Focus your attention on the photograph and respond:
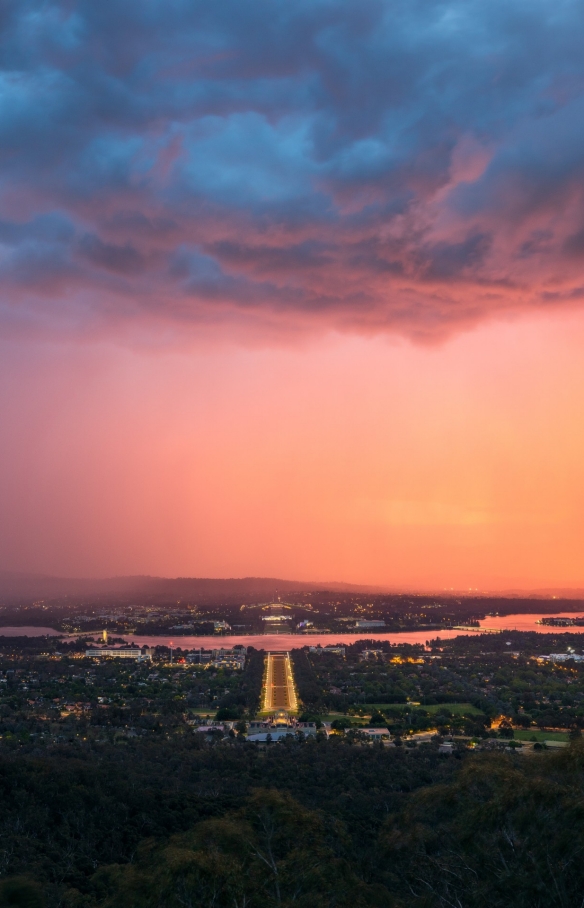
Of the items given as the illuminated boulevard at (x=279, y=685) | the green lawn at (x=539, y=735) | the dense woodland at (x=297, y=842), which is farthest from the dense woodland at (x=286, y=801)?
the illuminated boulevard at (x=279, y=685)

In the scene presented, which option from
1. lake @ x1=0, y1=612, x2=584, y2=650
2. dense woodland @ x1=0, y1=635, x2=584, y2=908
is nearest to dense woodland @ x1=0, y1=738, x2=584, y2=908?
dense woodland @ x1=0, y1=635, x2=584, y2=908

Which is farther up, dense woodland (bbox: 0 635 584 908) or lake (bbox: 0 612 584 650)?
dense woodland (bbox: 0 635 584 908)

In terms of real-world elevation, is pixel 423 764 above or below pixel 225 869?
below

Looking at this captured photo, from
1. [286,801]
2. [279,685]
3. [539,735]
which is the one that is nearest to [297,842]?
[286,801]

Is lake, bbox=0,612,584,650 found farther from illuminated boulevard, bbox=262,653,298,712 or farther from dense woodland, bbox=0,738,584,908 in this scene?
dense woodland, bbox=0,738,584,908

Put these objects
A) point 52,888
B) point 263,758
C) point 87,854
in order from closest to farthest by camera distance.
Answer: point 52,888 → point 87,854 → point 263,758

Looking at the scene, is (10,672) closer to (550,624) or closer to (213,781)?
(213,781)

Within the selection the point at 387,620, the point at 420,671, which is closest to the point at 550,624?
the point at 387,620

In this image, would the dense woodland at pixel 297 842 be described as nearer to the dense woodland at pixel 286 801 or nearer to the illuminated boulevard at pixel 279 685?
the dense woodland at pixel 286 801
